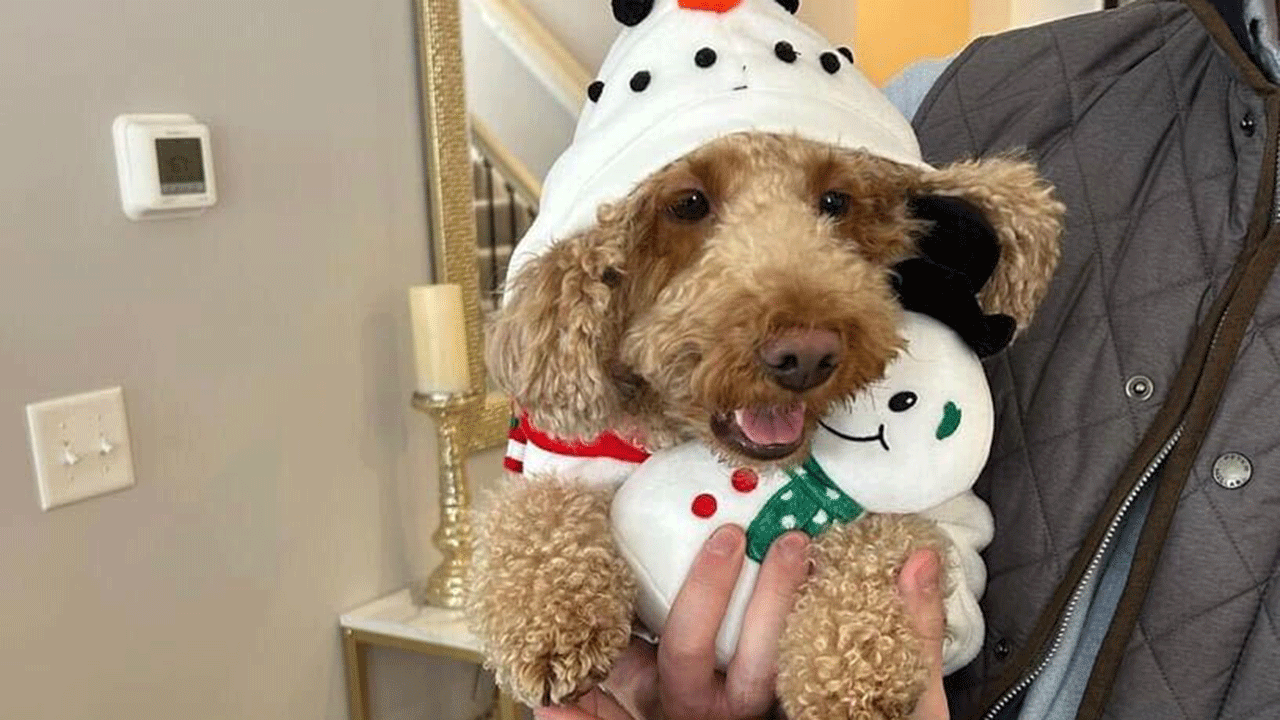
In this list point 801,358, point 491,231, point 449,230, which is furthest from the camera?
point 491,231

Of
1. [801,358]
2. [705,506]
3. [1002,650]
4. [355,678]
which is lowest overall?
[355,678]

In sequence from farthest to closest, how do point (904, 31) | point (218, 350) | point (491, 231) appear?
point (904, 31) < point (491, 231) < point (218, 350)

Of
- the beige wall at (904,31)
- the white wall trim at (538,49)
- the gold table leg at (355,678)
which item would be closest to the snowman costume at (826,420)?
the gold table leg at (355,678)

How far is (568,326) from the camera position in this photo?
0.78 metres

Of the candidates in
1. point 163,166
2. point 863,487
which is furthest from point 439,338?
point 863,487

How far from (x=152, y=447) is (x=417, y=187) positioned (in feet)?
1.90

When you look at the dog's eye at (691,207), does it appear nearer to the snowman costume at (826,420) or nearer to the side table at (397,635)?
the snowman costume at (826,420)

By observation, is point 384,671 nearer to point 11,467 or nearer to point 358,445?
point 358,445

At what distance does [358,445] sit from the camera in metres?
1.69

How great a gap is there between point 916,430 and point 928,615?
0.12 meters

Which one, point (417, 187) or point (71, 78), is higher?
point (71, 78)

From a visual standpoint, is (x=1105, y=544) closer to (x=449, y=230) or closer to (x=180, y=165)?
(x=180, y=165)

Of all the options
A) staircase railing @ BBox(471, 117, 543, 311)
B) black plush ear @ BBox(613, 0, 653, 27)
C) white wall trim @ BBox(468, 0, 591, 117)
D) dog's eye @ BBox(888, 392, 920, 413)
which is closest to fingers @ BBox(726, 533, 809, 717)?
dog's eye @ BBox(888, 392, 920, 413)

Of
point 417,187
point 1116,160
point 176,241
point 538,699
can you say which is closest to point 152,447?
point 176,241
